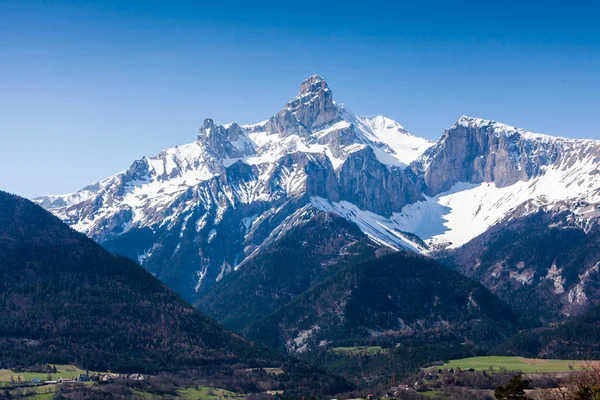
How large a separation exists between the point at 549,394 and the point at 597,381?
21.7 metres

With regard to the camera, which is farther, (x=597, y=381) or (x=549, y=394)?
(x=549, y=394)

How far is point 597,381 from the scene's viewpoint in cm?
15025

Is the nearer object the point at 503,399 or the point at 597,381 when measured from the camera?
the point at 597,381

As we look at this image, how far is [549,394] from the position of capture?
171m

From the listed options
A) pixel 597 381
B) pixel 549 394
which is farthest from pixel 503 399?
pixel 597 381

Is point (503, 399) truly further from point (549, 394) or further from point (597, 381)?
point (597, 381)

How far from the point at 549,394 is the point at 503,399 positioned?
12.6m

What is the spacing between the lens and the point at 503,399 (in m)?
182

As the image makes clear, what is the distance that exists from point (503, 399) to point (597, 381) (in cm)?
3365
